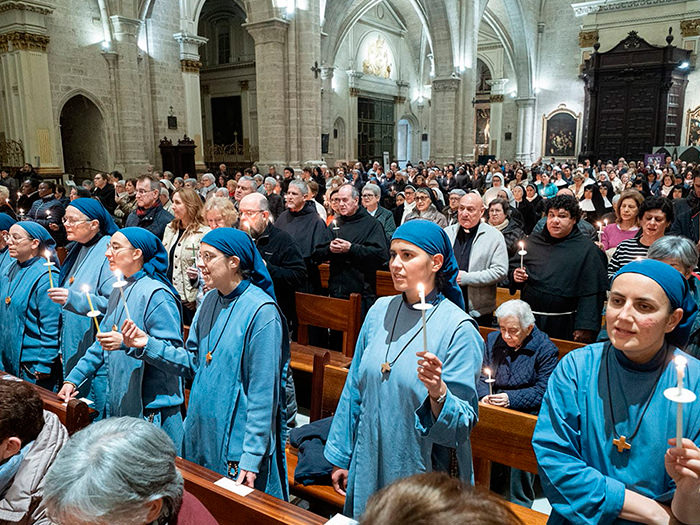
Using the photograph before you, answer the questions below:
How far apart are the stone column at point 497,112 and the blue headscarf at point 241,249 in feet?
106

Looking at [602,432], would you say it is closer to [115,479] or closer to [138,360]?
Result: [115,479]

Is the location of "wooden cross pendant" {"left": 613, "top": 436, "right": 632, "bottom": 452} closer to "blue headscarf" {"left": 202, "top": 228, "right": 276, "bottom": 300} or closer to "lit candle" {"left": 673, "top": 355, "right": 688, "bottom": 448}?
"lit candle" {"left": 673, "top": 355, "right": 688, "bottom": 448}

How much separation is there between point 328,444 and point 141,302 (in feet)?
4.55

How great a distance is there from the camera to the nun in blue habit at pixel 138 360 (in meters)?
3.07

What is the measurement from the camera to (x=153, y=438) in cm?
172

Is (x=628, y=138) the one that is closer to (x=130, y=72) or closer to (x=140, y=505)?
(x=130, y=72)

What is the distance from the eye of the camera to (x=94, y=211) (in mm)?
4156

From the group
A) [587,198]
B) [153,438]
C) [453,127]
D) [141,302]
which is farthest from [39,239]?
[453,127]

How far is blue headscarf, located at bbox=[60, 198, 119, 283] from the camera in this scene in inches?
162

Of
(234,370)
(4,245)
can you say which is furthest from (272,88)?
(234,370)

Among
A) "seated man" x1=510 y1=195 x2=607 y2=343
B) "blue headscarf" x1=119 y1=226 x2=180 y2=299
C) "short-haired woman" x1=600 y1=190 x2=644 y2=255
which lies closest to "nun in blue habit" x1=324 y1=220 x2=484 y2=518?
"blue headscarf" x1=119 y1=226 x2=180 y2=299

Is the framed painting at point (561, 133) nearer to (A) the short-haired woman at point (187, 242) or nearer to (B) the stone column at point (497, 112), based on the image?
(B) the stone column at point (497, 112)

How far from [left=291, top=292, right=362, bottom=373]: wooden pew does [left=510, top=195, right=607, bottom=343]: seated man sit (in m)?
1.41

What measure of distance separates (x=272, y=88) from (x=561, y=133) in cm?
2117
